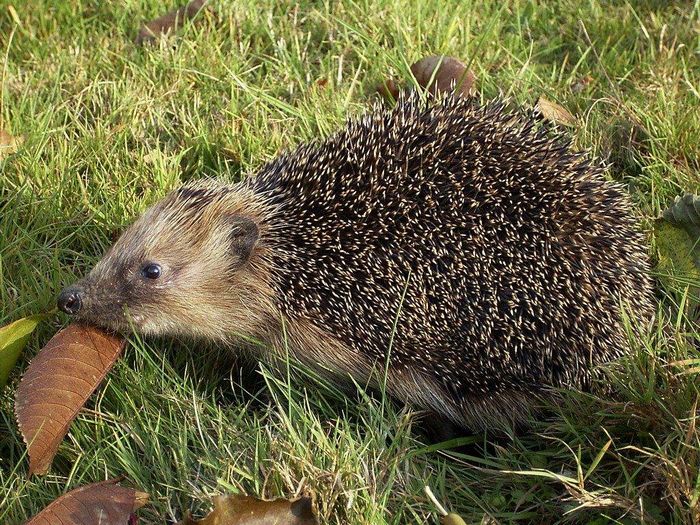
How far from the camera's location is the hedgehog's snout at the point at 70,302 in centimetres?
380

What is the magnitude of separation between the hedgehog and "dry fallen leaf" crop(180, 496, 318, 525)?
0.85 meters

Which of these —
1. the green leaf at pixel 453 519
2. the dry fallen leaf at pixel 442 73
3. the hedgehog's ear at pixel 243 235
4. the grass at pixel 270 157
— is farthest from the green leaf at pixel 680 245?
the hedgehog's ear at pixel 243 235

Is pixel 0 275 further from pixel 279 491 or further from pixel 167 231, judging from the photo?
pixel 279 491

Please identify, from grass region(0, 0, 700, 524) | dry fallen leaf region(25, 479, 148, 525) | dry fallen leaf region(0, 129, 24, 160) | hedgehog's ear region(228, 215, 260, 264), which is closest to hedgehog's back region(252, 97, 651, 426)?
hedgehog's ear region(228, 215, 260, 264)

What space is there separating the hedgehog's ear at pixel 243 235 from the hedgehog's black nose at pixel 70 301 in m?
0.72

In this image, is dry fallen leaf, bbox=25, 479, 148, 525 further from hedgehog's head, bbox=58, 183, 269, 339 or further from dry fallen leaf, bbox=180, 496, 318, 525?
hedgehog's head, bbox=58, 183, 269, 339

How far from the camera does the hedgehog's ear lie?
161 inches

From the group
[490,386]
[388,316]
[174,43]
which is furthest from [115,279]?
[174,43]

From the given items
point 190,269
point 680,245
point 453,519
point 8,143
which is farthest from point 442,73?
point 453,519

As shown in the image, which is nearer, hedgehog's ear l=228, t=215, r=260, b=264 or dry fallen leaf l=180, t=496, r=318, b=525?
dry fallen leaf l=180, t=496, r=318, b=525

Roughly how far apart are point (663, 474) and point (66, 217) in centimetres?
301

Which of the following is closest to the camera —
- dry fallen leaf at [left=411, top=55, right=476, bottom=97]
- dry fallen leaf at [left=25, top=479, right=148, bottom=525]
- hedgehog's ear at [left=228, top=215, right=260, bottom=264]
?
dry fallen leaf at [left=25, top=479, right=148, bottom=525]

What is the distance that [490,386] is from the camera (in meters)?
3.83

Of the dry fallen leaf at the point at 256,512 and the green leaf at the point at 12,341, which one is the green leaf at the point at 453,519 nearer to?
the dry fallen leaf at the point at 256,512
